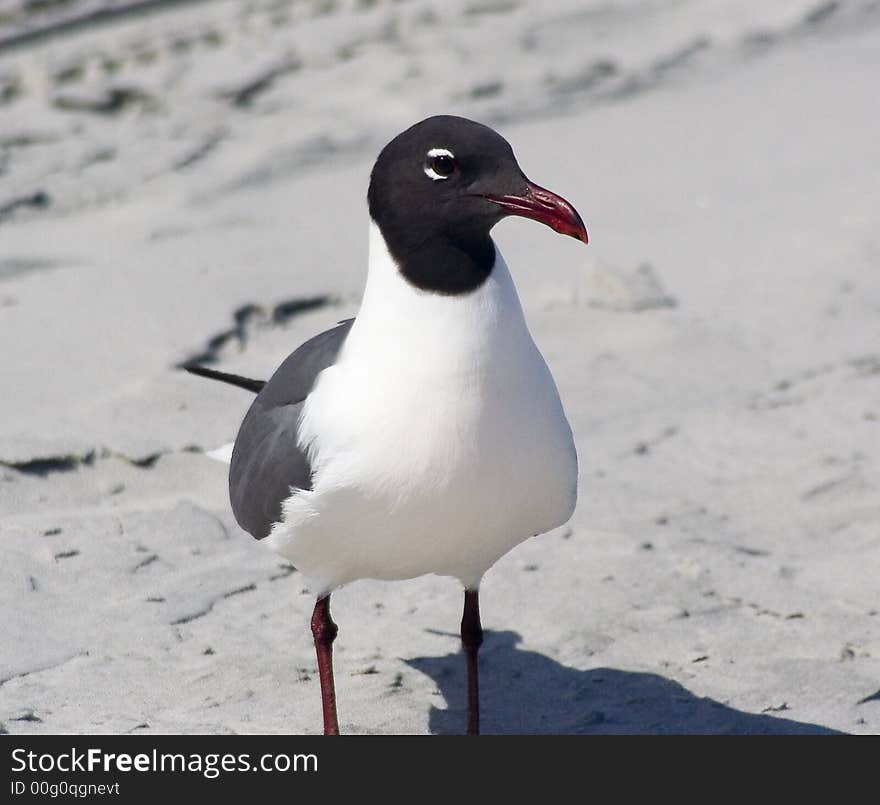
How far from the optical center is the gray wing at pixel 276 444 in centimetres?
386

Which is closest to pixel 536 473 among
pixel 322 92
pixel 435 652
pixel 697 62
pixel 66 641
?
pixel 435 652

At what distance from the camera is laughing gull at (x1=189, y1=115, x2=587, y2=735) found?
3611 mm

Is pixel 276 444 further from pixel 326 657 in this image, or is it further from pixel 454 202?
pixel 454 202

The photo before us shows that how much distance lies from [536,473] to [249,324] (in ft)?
9.35

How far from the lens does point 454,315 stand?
3635 millimetres

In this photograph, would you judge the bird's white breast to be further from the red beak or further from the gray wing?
the red beak

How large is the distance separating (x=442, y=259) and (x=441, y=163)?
21 centimetres

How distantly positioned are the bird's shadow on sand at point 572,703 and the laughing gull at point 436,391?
2.09 ft

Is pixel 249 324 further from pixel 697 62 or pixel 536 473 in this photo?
pixel 697 62

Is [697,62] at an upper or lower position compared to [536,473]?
lower

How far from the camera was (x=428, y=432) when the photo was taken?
360cm

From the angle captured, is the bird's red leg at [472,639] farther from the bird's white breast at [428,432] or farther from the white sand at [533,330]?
the bird's white breast at [428,432]

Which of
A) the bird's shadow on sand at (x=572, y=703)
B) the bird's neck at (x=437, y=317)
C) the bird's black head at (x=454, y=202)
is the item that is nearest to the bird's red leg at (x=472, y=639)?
the bird's shadow on sand at (x=572, y=703)

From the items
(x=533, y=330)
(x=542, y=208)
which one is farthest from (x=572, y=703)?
(x=533, y=330)
